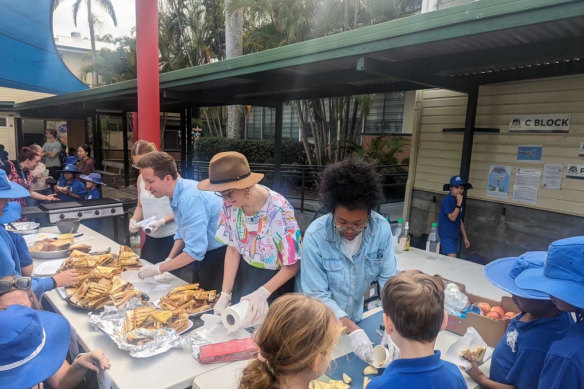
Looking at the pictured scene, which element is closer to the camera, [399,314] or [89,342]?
[399,314]

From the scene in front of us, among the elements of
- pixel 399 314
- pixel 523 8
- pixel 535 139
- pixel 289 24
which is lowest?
pixel 399 314

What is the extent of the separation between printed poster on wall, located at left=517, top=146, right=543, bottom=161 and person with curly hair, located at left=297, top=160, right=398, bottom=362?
4377 mm

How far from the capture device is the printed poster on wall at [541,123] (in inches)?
198

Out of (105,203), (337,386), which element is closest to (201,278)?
(337,386)

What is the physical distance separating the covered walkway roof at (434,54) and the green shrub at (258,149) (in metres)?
8.83

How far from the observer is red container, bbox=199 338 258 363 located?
1867mm

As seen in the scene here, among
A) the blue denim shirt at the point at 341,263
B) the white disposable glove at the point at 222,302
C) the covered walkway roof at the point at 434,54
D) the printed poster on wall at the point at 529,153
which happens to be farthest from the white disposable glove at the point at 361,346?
the printed poster on wall at the point at 529,153

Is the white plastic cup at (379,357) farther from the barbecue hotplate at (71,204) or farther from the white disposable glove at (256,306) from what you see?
the barbecue hotplate at (71,204)

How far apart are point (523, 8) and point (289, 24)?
10104mm

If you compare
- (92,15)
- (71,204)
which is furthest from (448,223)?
(92,15)

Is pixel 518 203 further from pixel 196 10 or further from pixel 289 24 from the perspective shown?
pixel 196 10

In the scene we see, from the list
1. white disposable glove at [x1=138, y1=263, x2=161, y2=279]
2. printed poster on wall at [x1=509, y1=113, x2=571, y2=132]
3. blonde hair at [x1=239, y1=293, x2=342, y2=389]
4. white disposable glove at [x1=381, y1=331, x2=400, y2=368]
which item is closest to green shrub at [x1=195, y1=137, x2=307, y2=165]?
printed poster on wall at [x1=509, y1=113, x2=571, y2=132]

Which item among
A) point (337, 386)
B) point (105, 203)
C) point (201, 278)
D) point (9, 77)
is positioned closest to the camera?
point (337, 386)

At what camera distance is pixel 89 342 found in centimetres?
203
